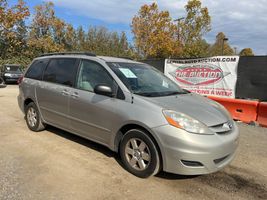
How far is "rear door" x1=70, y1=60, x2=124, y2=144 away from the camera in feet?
13.8

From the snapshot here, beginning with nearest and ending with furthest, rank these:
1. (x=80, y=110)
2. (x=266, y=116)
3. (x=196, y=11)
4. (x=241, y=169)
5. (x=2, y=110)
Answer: (x=241, y=169) → (x=80, y=110) → (x=266, y=116) → (x=2, y=110) → (x=196, y=11)

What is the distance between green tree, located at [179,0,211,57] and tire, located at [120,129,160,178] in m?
23.8

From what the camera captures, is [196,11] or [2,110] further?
[196,11]

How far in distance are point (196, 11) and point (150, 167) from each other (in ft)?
87.4

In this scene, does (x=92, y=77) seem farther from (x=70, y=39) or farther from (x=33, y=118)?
(x=70, y=39)

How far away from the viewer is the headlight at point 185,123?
3.51 metres

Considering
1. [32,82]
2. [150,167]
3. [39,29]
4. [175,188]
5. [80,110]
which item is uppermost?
[39,29]

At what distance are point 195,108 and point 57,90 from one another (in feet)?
8.87

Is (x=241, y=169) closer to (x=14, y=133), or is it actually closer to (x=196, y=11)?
(x=14, y=133)

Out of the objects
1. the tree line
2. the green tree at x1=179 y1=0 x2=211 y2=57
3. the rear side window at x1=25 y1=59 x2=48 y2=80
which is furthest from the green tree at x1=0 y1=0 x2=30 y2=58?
the rear side window at x1=25 y1=59 x2=48 y2=80

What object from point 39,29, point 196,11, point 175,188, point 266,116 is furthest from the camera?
point 39,29

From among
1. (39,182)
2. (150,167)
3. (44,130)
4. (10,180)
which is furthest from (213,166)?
(44,130)

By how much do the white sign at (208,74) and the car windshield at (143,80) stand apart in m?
4.52

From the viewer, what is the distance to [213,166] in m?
3.56
